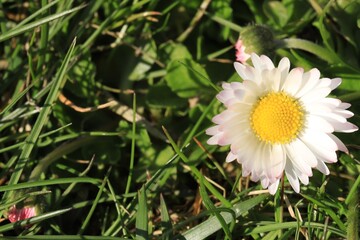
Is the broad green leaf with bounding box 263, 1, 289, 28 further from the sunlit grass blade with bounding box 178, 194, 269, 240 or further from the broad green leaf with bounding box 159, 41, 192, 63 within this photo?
the sunlit grass blade with bounding box 178, 194, 269, 240

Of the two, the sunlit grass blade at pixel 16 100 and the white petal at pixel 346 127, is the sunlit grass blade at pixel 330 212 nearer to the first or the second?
the white petal at pixel 346 127

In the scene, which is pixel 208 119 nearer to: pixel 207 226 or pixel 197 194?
pixel 197 194

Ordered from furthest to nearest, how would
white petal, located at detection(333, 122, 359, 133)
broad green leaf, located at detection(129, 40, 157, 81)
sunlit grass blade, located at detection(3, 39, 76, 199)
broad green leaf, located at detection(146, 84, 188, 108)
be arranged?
broad green leaf, located at detection(129, 40, 157, 81) → broad green leaf, located at detection(146, 84, 188, 108) → sunlit grass blade, located at detection(3, 39, 76, 199) → white petal, located at detection(333, 122, 359, 133)

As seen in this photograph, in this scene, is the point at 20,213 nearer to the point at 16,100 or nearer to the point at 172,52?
the point at 16,100

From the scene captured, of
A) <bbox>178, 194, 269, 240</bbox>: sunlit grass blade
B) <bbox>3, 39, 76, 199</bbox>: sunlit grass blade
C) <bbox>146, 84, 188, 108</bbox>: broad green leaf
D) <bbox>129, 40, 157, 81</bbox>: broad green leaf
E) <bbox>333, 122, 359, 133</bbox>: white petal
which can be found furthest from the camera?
<bbox>129, 40, 157, 81</bbox>: broad green leaf

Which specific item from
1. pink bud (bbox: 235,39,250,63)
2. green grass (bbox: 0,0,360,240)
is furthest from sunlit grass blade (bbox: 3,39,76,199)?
pink bud (bbox: 235,39,250,63)

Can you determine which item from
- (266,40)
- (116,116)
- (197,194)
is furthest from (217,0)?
(197,194)

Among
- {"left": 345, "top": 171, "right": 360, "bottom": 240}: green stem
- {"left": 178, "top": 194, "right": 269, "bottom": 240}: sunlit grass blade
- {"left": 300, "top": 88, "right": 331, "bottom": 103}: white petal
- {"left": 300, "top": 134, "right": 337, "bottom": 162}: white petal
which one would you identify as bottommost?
{"left": 345, "top": 171, "right": 360, "bottom": 240}: green stem

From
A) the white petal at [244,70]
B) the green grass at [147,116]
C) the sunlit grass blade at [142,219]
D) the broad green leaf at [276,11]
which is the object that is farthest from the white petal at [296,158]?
the broad green leaf at [276,11]
